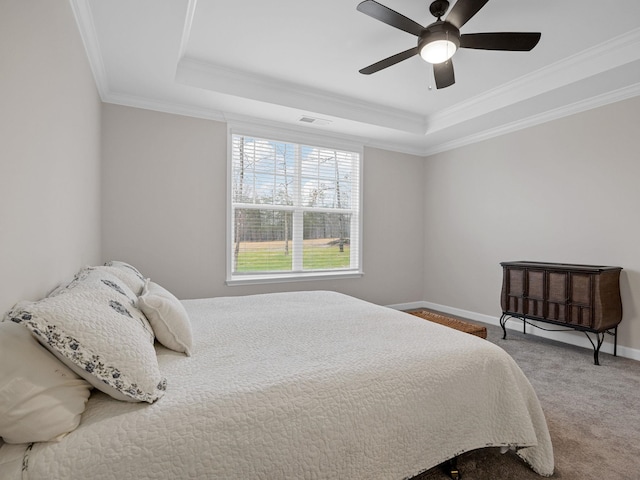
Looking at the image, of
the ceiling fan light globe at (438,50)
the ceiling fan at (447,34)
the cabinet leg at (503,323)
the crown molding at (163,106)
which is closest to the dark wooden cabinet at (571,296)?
the cabinet leg at (503,323)

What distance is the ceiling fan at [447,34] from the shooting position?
2080 millimetres

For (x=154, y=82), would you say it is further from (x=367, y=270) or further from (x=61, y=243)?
(x=367, y=270)

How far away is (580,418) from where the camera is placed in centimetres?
217

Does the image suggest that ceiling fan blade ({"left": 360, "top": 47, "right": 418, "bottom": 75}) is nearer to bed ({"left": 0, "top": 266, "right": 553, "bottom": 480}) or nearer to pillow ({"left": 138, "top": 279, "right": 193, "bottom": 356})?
bed ({"left": 0, "top": 266, "right": 553, "bottom": 480})

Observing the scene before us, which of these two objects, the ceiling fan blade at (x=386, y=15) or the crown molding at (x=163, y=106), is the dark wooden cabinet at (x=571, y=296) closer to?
the ceiling fan blade at (x=386, y=15)

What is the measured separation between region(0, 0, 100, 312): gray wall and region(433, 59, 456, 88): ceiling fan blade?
7.86 feet

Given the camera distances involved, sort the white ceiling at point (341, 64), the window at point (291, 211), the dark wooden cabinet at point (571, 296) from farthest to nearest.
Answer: the window at point (291, 211), the dark wooden cabinet at point (571, 296), the white ceiling at point (341, 64)

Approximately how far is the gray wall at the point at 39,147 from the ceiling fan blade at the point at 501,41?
2.39m

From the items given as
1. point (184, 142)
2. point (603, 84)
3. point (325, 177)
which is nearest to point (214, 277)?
point (184, 142)

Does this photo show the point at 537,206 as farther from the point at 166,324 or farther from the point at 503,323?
the point at 166,324

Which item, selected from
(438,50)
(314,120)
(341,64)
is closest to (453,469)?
(438,50)

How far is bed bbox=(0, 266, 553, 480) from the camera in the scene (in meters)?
0.95

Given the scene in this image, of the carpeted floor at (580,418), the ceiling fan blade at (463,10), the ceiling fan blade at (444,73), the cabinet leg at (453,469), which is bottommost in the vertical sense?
the carpeted floor at (580,418)

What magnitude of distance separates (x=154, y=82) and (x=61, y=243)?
1.96m
